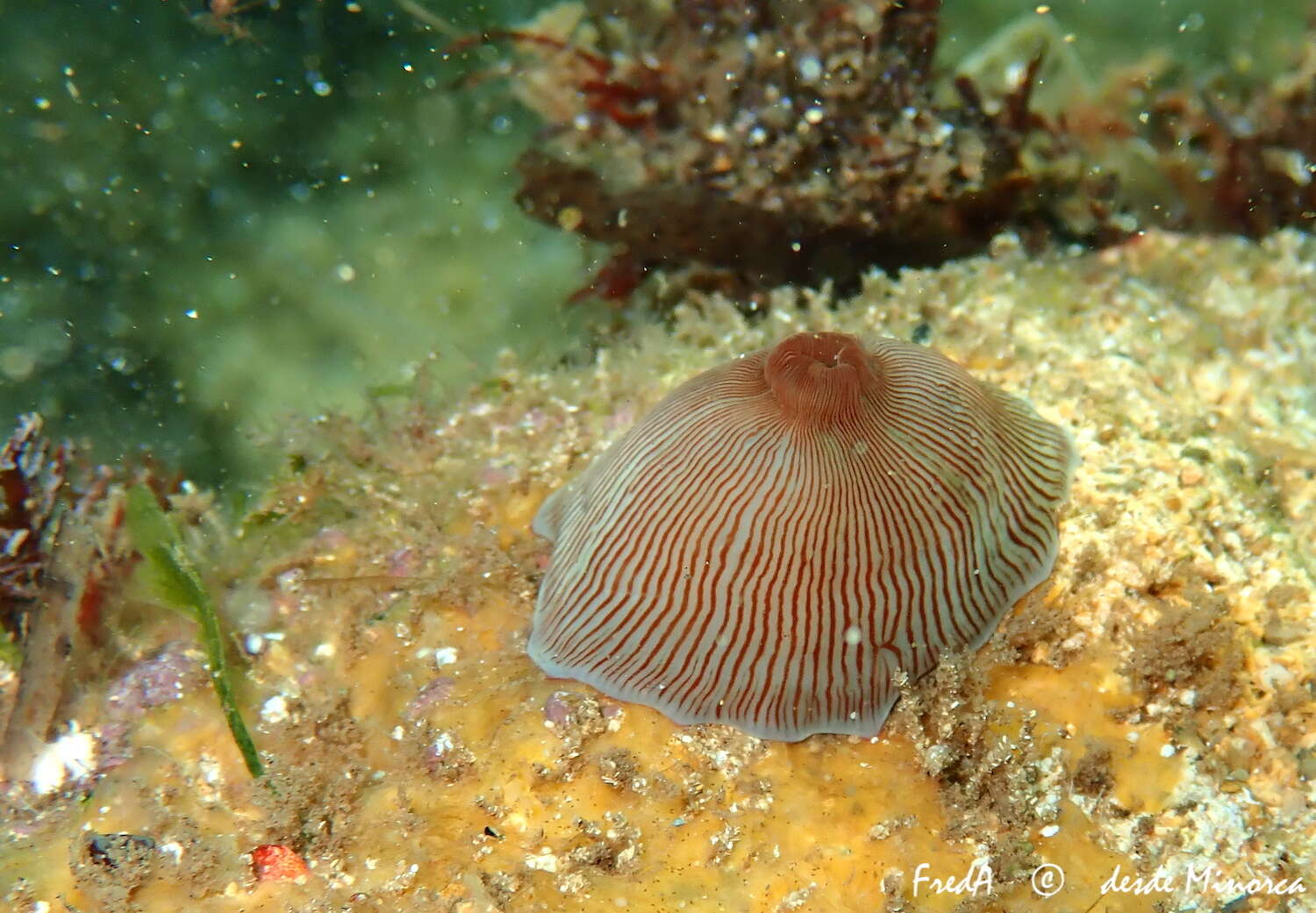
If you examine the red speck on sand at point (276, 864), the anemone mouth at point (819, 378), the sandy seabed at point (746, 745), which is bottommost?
the red speck on sand at point (276, 864)

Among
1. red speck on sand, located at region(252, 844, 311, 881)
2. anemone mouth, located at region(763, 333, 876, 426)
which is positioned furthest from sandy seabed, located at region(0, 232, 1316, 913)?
anemone mouth, located at region(763, 333, 876, 426)

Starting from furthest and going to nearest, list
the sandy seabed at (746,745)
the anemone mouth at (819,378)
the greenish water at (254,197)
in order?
the greenish water at (254,197)
the anemone mouth at (819,378)
the sandy seabed at (746,745)

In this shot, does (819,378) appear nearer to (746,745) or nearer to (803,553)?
(803,553)

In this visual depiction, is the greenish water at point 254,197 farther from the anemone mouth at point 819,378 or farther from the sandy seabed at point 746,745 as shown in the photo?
the anemone mouth at point 819,378

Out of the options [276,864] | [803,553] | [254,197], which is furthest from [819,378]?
[254,197]

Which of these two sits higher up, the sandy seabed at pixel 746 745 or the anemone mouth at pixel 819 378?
the anemone mouth at pixel 819 378

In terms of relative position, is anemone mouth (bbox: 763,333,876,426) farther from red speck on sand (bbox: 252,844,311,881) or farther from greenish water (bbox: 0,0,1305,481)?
greenish water (bbox: 0,0,1305,481)

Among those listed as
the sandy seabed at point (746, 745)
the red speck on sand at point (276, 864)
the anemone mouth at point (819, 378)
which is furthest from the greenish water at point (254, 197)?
the red speck on sand at point (276, 864)
